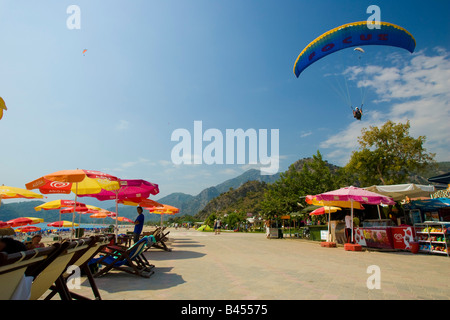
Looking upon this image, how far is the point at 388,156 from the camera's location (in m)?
26.8

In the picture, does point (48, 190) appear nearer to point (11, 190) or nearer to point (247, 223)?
point (11, 190)

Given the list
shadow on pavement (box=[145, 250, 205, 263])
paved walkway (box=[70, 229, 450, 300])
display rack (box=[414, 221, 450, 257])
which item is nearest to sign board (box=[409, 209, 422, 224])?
display rack (box=[414, 221, 450, 257])

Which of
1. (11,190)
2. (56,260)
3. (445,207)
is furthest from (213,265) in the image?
(445,207)

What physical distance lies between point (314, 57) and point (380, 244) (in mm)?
10031

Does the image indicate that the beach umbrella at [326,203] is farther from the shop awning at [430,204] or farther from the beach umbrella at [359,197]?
the shop awning at [430,204]

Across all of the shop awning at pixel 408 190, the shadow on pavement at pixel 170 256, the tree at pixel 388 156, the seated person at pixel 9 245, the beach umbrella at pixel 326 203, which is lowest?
the shadow on pavement at pixel 170 256

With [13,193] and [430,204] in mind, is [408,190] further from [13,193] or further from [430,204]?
[13,193]

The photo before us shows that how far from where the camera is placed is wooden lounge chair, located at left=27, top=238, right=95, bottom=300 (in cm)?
209

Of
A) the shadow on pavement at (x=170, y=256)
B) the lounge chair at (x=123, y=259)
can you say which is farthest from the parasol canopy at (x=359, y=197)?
the lounge chair at (x=123, y=259)

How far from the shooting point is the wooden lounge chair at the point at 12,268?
4.96 feet

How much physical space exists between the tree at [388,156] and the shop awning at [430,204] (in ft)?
54.7

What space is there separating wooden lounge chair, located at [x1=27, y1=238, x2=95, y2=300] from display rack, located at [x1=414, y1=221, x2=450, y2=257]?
11292 millimetres

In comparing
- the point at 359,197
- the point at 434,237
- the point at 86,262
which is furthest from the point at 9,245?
the point at 434,237

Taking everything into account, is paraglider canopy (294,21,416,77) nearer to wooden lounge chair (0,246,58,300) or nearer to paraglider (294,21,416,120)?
paraglider (294,21,416,120)
